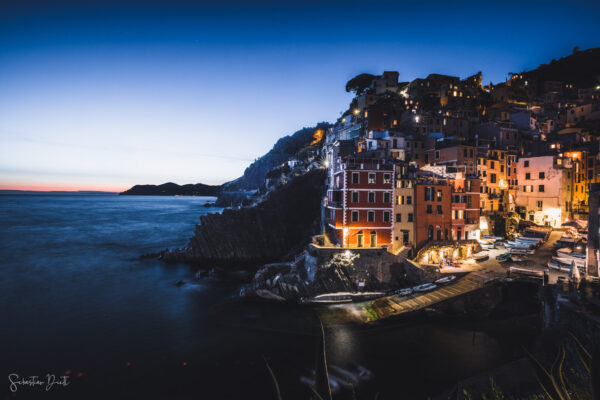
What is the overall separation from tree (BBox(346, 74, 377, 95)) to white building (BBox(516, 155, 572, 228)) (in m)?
60.8

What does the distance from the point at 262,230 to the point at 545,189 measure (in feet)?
179

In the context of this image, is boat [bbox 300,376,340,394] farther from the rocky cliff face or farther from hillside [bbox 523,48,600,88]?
hillside [bbox 523,48,600,88]

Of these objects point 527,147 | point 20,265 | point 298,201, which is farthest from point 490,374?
point 20,265

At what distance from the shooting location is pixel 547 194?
167 ft

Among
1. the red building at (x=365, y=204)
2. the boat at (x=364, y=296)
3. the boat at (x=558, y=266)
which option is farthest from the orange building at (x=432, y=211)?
the boat at (x=558, y=266)

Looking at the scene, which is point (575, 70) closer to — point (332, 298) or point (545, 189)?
point (545, 189)

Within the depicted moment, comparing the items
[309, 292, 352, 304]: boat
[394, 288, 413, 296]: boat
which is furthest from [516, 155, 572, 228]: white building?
[309, 292, 352, 304]: boat

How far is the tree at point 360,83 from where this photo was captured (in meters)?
102

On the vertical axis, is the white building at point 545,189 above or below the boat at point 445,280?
above

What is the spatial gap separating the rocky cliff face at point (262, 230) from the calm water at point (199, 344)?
585 inches

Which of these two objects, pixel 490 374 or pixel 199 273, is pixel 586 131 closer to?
pixel 490 374

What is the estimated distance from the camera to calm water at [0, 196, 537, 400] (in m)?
23.6

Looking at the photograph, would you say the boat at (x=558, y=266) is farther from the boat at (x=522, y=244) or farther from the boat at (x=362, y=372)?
the boat at (x=362, y=372)

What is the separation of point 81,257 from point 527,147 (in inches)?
3825
